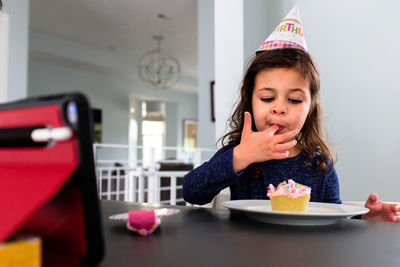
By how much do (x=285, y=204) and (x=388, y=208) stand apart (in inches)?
11.6

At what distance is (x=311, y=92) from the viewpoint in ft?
3.51

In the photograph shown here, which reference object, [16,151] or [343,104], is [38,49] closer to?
[343,104]

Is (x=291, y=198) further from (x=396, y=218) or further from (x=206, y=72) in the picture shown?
(x=206, y=72)

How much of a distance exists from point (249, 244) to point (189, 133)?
9827 mm

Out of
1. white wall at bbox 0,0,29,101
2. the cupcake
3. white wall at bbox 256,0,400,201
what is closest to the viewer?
the cupcake

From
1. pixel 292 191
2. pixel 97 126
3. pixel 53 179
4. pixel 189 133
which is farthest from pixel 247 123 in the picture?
pixel 189 133

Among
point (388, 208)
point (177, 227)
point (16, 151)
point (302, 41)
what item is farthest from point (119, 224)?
point (302, 41)

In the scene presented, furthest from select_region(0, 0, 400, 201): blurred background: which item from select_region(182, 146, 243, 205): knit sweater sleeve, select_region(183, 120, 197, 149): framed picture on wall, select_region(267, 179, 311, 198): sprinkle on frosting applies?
select_region(183, 120, 197, 149): framed picture on wall

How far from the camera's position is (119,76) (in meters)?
8.16

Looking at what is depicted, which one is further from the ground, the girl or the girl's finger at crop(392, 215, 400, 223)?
the girl

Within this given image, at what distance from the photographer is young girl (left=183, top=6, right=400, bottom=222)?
845 mm

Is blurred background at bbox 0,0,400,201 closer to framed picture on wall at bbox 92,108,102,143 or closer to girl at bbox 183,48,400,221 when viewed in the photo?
framed picture on wall at bbox 92,108,102,143

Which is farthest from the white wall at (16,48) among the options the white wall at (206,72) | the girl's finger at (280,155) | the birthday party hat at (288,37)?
the girl's finger at (280,155)

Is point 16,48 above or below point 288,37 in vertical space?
above
